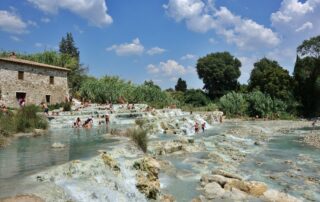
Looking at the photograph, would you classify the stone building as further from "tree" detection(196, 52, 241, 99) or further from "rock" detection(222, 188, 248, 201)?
"tree" detection(196, 52, 241, 99)

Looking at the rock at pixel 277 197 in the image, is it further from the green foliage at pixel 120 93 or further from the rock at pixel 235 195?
the green foliage at pixel 120 93

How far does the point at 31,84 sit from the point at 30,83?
0.16 m

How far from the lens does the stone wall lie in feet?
106

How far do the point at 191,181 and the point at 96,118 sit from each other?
18.5 m

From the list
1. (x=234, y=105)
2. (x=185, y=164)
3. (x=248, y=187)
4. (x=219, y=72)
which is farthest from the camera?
(x=219, y=72)

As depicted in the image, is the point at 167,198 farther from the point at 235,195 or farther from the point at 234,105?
the point at 234,105

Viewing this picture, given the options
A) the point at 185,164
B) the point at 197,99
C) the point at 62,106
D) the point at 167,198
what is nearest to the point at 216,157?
the point at 185,164

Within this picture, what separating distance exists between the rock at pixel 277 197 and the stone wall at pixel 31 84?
86.7ft

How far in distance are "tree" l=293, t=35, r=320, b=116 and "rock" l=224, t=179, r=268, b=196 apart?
43.6 meters

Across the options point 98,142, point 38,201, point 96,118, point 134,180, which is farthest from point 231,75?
point 38,201

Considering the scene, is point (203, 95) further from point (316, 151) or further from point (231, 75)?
point (316, 151)

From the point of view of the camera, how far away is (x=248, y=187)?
12805mm

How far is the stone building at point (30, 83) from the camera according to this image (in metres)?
32.2

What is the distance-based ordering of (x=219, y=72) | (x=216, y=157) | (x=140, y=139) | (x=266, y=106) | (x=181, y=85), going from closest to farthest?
(x=140, y=139), (x=216, y=157), (x=266, y=106), (x=219, y=72), (x=181, y=85)
